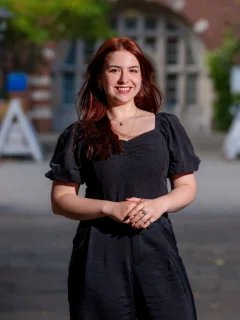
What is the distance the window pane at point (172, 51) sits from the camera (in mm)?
33000

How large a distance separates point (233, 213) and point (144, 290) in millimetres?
7613

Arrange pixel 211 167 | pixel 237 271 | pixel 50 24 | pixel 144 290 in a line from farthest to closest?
pixel 50 24
pixel 211 167
pixel 237 271
pixel 144 290

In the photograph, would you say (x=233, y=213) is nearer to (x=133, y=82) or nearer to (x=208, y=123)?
(x=133, y=82)

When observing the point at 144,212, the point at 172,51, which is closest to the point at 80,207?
the point at 144,212

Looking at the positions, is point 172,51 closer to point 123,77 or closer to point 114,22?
point 114,22

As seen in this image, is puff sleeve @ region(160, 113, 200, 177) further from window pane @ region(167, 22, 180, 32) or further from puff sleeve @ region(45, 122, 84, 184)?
window pane @ region(167, 22, 180, 32)

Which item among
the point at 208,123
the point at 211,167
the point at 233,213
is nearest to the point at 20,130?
the point at 211,167

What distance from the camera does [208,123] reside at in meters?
32.6

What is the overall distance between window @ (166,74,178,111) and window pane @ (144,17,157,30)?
1571 millimetres

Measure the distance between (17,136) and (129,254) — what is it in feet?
49.9

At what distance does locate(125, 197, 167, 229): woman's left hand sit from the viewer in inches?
142

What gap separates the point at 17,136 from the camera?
18.8m

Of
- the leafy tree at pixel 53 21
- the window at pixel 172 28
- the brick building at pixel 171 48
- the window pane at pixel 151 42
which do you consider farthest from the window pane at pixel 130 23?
the leafy tree at pixel 53 21

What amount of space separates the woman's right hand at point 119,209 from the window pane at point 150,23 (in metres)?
29.6
